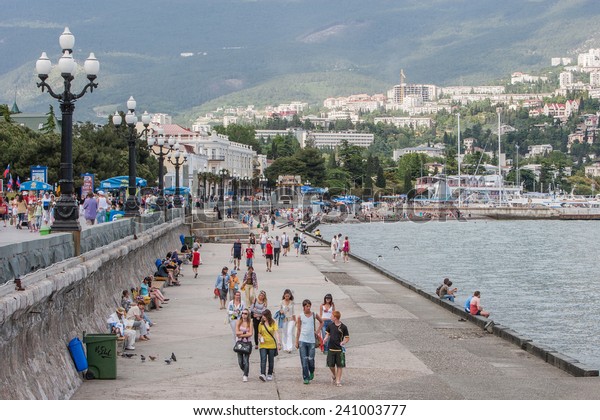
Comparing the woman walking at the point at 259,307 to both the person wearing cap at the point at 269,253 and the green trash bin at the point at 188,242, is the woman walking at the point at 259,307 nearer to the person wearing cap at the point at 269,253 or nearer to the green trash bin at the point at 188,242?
the person wearing cap at the point at 269,253

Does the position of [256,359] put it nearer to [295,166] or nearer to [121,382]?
[121,382]

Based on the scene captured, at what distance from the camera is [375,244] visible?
3898 inches

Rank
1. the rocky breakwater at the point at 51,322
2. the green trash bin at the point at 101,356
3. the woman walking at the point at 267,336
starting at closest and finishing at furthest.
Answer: the rocky breakwater at the point at 51,322, the woman walking at the point at 267,336, the green trash bin at the point at 101,356

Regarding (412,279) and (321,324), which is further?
(412,279)

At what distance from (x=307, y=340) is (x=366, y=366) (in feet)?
10.1

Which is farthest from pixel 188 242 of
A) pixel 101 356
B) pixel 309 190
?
pixel 309 190

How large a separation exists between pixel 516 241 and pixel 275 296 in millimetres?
83190

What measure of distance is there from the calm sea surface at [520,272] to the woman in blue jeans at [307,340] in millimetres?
11136

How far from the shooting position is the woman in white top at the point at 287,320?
20.0 m

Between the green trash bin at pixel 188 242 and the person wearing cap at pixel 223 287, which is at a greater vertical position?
the person wearing cap at pixel 223 287

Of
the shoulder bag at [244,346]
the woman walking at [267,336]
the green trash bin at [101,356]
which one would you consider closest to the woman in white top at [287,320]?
the woman walking at [267,336]

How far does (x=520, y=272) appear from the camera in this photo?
66.7 m

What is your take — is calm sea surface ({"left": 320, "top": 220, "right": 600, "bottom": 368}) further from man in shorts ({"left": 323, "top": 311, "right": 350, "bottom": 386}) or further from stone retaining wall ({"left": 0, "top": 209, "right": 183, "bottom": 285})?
stone retaining wall ({"left": 0, "top": 209, "right": 183, "bottom": 285})
